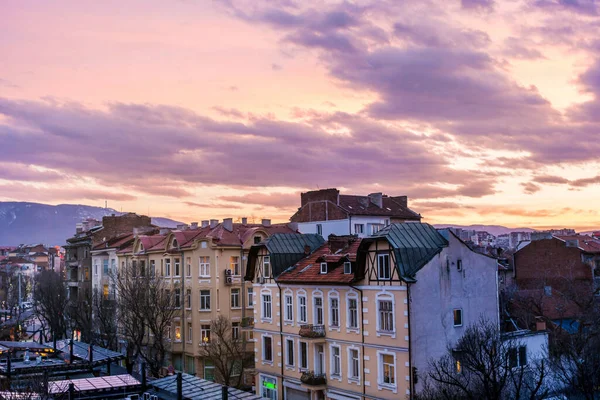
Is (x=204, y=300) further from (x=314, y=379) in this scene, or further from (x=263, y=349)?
(x=314, y=379)

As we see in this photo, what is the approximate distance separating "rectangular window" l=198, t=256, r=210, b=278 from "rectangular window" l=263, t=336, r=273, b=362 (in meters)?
14.6

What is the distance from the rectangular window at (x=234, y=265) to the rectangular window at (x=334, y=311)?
21869 mm

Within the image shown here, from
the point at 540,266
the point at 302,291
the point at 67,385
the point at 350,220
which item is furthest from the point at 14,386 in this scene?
the point at 540,266

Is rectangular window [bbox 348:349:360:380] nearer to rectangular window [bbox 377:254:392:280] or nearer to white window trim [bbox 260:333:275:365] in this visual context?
rectangular window [bbox 377:254:392:280]

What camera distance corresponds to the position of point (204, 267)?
224 ft

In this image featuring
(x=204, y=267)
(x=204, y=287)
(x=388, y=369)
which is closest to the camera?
(x=388, y=369)

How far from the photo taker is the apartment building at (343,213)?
80.6 m

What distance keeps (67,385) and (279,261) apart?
1867cm

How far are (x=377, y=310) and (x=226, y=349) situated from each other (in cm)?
2281

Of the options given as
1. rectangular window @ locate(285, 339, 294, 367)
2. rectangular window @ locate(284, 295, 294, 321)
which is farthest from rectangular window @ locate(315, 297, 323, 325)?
rectangular window @ locate(285, 339, 294, 367)

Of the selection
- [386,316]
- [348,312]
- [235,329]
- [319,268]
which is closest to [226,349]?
[235,329]

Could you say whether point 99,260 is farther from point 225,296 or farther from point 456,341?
point 456,341

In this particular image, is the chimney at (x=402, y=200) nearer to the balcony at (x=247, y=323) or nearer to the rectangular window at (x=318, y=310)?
the balcony at (x=247, y=323)

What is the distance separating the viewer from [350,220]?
7981 centimetres
